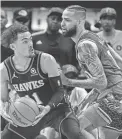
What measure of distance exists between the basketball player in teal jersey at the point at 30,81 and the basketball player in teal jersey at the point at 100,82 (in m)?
0.29

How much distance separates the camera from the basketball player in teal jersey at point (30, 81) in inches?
209

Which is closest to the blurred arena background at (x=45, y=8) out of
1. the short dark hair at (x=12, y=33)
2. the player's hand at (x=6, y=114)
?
the short dark hair at (x=12, y=33)

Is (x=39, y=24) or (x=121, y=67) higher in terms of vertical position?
(x=121, y=67)

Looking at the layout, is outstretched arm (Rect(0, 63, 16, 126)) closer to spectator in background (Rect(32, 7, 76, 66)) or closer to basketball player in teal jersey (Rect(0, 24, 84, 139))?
basketball player in teal jersey (Rect(0, 24, 84, 139))

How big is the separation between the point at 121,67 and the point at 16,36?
1.16m

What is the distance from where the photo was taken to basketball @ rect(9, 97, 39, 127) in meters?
5.20

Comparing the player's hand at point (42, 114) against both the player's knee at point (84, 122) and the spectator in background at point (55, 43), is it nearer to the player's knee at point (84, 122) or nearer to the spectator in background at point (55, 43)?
the player's knee at point (84, 122)

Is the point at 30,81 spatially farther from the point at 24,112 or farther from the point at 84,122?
the point at 84,122

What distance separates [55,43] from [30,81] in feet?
6.08

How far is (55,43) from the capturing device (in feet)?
23.6

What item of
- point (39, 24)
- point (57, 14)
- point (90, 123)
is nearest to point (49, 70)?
point (90, 123)

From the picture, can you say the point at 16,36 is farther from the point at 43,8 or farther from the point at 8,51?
the point at 43,8

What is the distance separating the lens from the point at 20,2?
10.5m

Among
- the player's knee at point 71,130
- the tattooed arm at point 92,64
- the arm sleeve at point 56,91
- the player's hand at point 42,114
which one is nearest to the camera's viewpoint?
the tattooed arm at point 92,64
